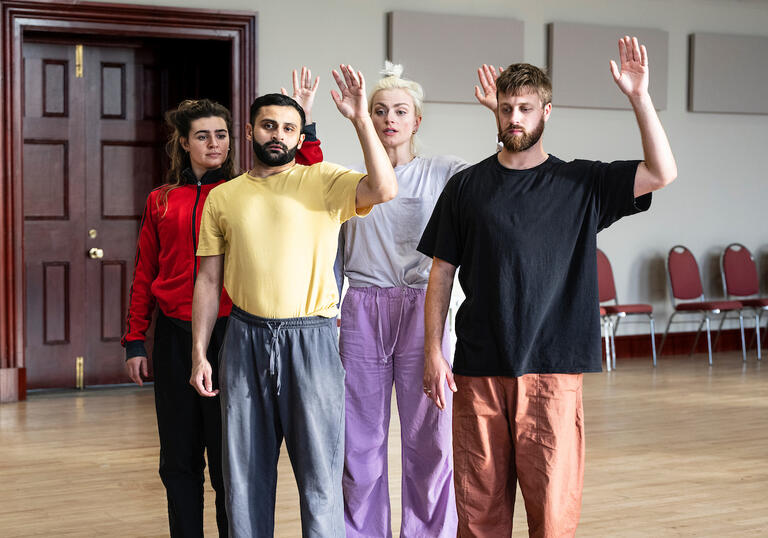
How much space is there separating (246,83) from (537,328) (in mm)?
4395

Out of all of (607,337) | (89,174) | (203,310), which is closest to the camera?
(203,310)

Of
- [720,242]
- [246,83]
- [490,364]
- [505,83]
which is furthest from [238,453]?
[720,242]

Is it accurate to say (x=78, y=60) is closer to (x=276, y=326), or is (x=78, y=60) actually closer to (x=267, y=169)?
(x=267, y=169)

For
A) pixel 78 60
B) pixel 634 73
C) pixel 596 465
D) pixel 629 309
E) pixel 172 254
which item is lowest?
pixel 596 465

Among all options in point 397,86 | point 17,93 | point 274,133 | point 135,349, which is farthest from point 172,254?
point 17,93

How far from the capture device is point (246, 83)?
6.23 m

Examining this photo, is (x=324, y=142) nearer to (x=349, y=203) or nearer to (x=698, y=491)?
(x=698, y=491)

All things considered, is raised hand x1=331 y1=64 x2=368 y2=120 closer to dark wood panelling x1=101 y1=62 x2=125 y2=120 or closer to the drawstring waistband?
the drawstring waistband

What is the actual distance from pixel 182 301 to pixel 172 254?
15 cm

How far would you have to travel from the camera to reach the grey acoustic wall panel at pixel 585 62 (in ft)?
23.6

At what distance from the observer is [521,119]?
226cm

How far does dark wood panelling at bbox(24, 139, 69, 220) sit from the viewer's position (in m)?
6.15

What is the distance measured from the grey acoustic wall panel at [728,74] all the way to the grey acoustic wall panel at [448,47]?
171 centimetres

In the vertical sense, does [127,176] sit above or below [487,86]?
below
